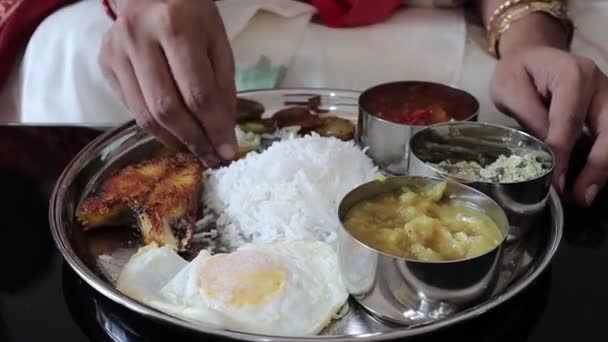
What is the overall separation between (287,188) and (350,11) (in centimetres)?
51

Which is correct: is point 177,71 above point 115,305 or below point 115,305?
above

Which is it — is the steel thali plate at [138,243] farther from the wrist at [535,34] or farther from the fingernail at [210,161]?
the wrist at [535,34]

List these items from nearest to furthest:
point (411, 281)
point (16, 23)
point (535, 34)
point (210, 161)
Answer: point (411, 281) → point (210, 161) → point (535, 34) → point (16, 23)

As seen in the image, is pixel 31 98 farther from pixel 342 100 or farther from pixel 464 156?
pixel 464 156

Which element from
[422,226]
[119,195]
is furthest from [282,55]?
[422,226]

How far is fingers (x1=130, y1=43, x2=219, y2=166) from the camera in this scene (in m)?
0.84

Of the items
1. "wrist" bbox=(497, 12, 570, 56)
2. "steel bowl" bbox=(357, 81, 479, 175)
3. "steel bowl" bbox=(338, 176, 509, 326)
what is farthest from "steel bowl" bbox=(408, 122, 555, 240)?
"wrist" bbox=(497, 12, 570, 56)

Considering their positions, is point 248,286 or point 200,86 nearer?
point 248,286

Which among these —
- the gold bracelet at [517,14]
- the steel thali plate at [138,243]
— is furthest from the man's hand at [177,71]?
the gold bracelet at [517,14]

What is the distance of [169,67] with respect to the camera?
85 centimetres

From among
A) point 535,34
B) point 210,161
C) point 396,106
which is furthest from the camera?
point 535,34

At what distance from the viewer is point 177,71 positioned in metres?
0.84

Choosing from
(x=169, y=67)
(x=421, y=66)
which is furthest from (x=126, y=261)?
(x=421, y=66)

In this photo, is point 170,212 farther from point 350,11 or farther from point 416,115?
point 350,11
